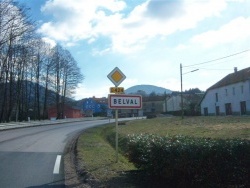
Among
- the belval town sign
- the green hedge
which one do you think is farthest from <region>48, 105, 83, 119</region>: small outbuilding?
the green hedge

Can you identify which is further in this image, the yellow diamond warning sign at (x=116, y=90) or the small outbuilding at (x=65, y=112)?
the small outbuilding at (x=65, y=112)

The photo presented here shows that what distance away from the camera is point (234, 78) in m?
70.1

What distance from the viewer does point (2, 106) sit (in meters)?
56.4

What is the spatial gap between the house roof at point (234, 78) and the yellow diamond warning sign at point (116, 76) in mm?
55137

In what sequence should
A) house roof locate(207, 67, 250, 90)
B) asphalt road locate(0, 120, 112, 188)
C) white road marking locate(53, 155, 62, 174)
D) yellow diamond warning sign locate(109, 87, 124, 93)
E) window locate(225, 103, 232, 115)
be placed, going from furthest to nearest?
window locate(225, 103, 232, 115) → house roof locate(207, 67, 250, 90) → yellow diamond warning sign locate(109, 87, 124, 93) → white road marking locate(53, 155, 62, 174) → asphalt road locate(0, 120, 112, 188)

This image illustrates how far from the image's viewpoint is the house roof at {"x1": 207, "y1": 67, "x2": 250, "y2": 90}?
2594 inches

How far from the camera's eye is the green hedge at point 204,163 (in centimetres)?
700

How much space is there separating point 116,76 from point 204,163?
5664 mm

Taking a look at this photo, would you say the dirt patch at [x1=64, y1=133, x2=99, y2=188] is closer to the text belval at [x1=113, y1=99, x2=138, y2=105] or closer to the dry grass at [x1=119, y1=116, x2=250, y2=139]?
the text belval at [x1=113, y1=99, x2=138, y2=105]

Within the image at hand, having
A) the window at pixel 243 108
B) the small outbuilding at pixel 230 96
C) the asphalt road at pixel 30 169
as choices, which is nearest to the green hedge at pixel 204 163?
the asphalt road at pixel 30 169

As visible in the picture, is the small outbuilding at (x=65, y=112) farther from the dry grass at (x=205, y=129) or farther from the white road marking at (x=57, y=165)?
the white road marking at (x=57, y=165)

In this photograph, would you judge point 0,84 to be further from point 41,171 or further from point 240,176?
point 240,176

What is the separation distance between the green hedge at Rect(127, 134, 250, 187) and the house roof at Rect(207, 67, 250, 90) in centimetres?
5871

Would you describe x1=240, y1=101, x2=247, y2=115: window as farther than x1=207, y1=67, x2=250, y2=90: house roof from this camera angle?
No
